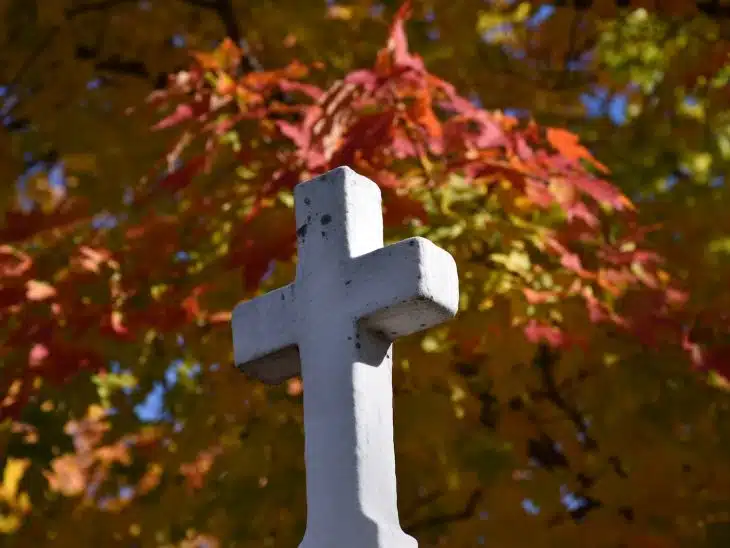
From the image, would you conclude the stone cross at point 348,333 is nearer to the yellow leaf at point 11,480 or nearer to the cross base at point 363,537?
the cross base at point 363,537

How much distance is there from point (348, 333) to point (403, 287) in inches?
6.0

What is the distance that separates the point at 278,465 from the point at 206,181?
1404mm

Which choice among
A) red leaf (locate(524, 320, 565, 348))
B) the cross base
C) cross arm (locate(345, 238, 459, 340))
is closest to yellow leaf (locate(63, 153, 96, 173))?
red leaf (locate(524, 320, 565, 348))

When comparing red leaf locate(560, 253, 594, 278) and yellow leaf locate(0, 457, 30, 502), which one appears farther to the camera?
yellow leaf locate(0, 457, 30, 502)

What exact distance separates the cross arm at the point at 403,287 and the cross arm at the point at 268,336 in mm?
188

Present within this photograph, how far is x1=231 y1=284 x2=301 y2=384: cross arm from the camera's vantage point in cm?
224

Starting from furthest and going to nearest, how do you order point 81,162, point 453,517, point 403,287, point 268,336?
1. point 81,162
2. point 453,517
3. point 268,336
4. point 403,287

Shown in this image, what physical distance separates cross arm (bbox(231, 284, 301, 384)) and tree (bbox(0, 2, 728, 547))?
96 centimetres

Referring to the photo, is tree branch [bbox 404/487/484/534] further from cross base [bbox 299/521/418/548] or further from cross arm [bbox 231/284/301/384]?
cross base [bbox 299/521/418/548]

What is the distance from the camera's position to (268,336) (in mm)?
2281

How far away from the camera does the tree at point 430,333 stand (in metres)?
3.70

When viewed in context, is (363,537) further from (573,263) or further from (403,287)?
(573,263)

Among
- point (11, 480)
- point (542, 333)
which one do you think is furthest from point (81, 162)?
point (542, 333)


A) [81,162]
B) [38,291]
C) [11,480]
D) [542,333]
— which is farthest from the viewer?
[11,480]
